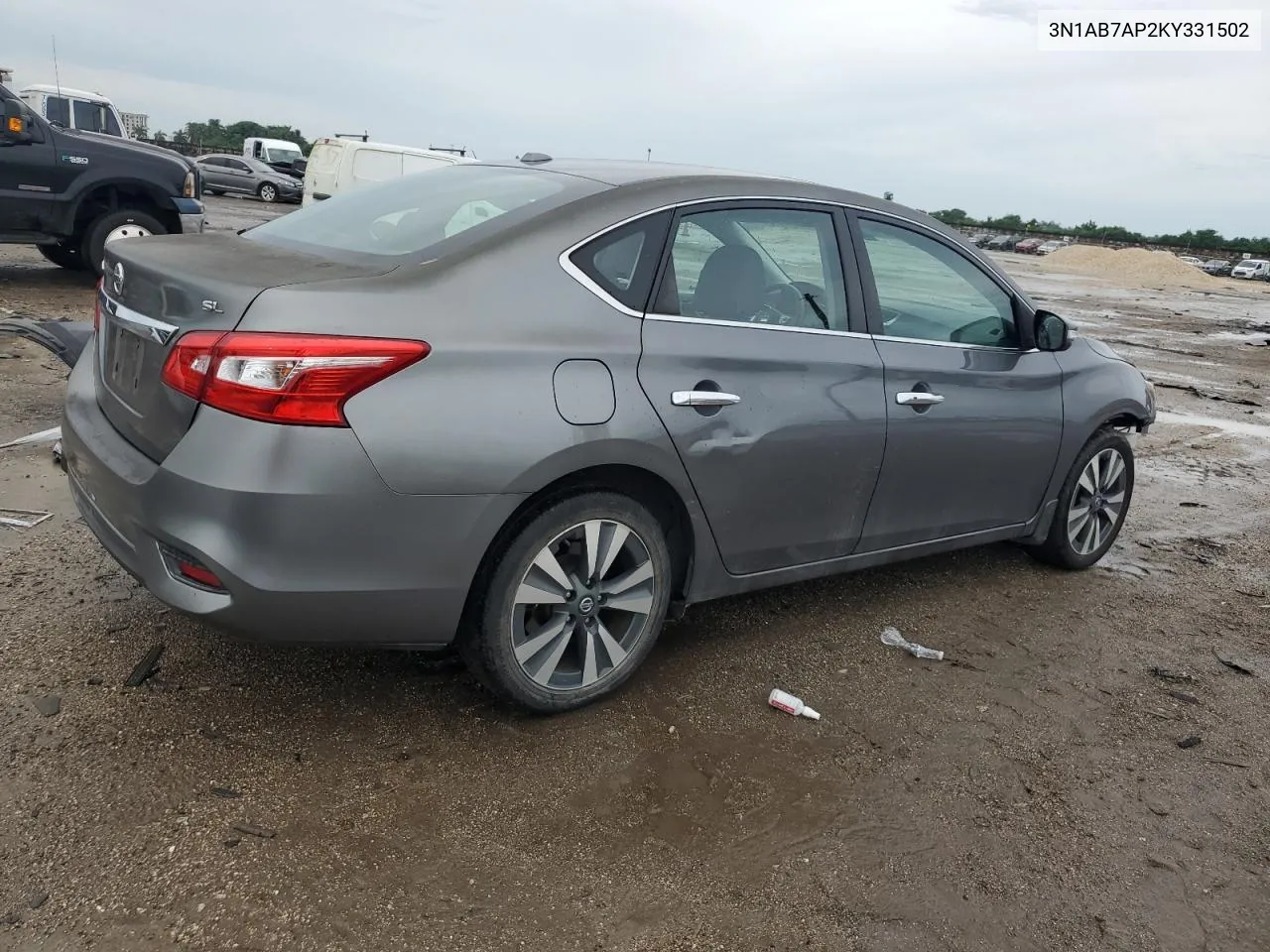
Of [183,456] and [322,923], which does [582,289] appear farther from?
[322,923]

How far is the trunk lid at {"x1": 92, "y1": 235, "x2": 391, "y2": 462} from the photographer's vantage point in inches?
106

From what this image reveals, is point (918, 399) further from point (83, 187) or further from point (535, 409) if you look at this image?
point (83, 187)

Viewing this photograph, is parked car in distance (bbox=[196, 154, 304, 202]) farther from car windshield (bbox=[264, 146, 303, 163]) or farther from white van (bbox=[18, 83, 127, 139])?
white van (bbox=[18, 83, 127, 139])

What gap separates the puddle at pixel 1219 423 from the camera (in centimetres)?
898

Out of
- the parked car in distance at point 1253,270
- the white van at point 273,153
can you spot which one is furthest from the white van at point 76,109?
the parked car in distance at point 1253,270

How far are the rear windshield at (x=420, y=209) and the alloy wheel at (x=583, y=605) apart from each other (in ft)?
A: 3.26

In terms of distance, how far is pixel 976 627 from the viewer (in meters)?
4.34

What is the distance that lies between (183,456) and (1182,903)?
2.85 m

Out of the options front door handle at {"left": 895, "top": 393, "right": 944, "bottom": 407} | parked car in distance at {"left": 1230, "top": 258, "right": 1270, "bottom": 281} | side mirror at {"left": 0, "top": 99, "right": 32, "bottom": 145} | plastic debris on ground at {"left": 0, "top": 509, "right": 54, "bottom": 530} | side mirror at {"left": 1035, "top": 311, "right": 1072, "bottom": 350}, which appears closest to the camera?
front door handle at {"left": 895, "top": 393, "right": 944, "bottom": 407}

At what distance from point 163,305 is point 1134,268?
2128 inches

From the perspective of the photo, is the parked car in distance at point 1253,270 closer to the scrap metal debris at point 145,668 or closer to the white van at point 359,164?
the white van at point 359,164

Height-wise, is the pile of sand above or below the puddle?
below

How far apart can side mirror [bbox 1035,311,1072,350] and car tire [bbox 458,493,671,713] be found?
2184 mm

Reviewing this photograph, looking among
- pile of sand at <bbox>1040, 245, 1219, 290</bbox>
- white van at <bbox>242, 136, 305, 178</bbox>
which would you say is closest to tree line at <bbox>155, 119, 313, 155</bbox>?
white van at <bbox>242, 136, 305, 178</bbox>
